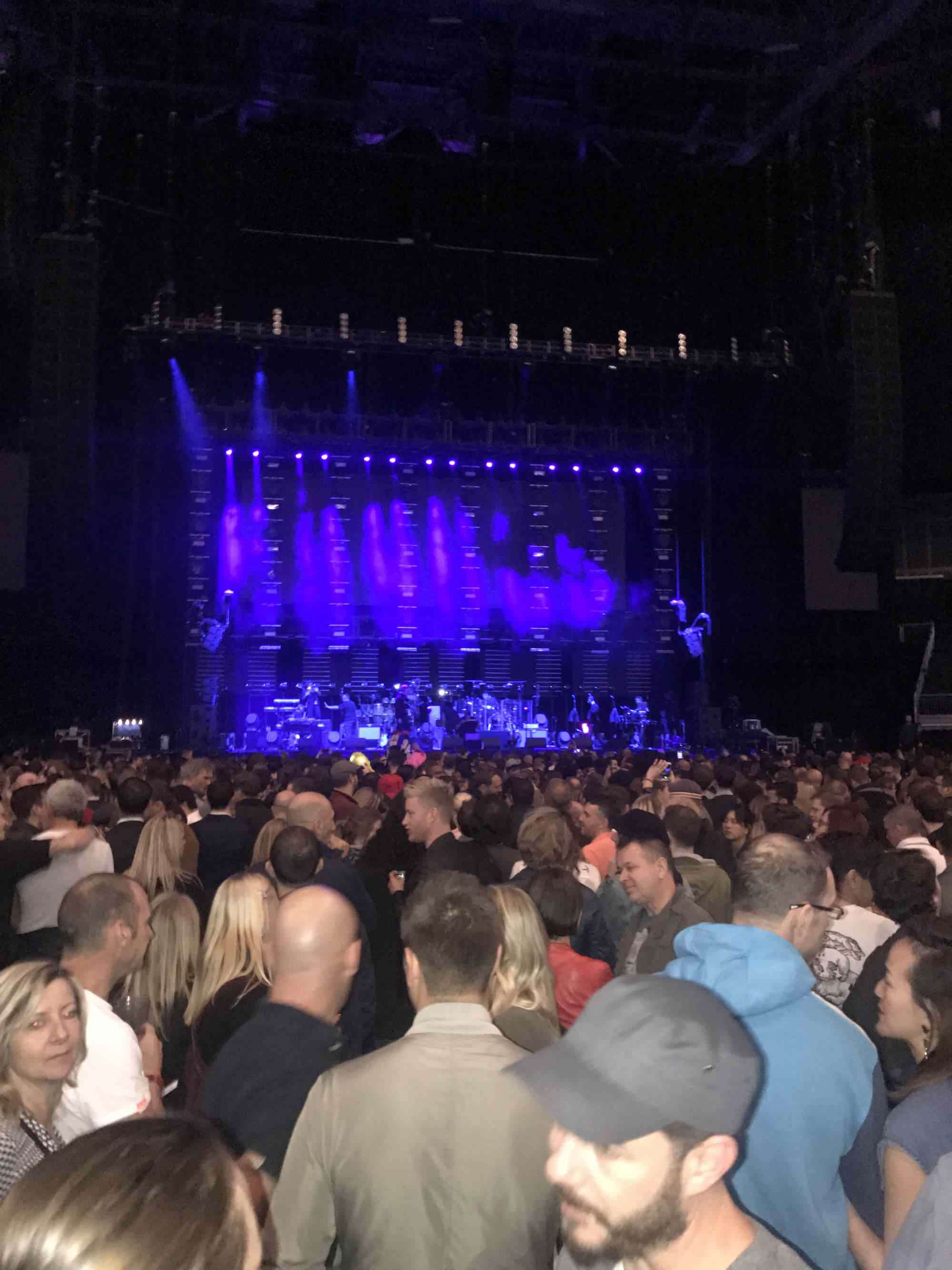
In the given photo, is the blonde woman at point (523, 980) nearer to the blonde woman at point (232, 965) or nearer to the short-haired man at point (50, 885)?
the blonde woman at point (232, 965)

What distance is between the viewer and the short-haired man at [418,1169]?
209cm

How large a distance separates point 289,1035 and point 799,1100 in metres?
1.04

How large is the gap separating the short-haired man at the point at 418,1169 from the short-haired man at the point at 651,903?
5.43 feet

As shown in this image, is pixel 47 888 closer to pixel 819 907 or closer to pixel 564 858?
pixel 564 858

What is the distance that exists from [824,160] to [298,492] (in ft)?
34.3

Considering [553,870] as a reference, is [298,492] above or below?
above

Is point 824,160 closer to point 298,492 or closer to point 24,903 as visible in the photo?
point 298,492

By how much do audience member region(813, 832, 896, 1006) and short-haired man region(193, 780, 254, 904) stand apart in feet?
8.96

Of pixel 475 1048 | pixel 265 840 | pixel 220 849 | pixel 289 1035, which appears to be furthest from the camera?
pixel 220 849

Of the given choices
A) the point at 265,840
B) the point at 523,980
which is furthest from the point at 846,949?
the point at 265,840

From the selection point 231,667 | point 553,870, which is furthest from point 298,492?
point 553,870

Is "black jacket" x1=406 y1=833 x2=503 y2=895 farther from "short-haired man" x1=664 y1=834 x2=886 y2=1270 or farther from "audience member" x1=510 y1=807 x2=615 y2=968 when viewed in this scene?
"short-haired man" x1=664 y1=834 x2=886 y2=1270

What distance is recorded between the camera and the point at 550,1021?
3.04m

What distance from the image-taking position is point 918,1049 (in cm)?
276
